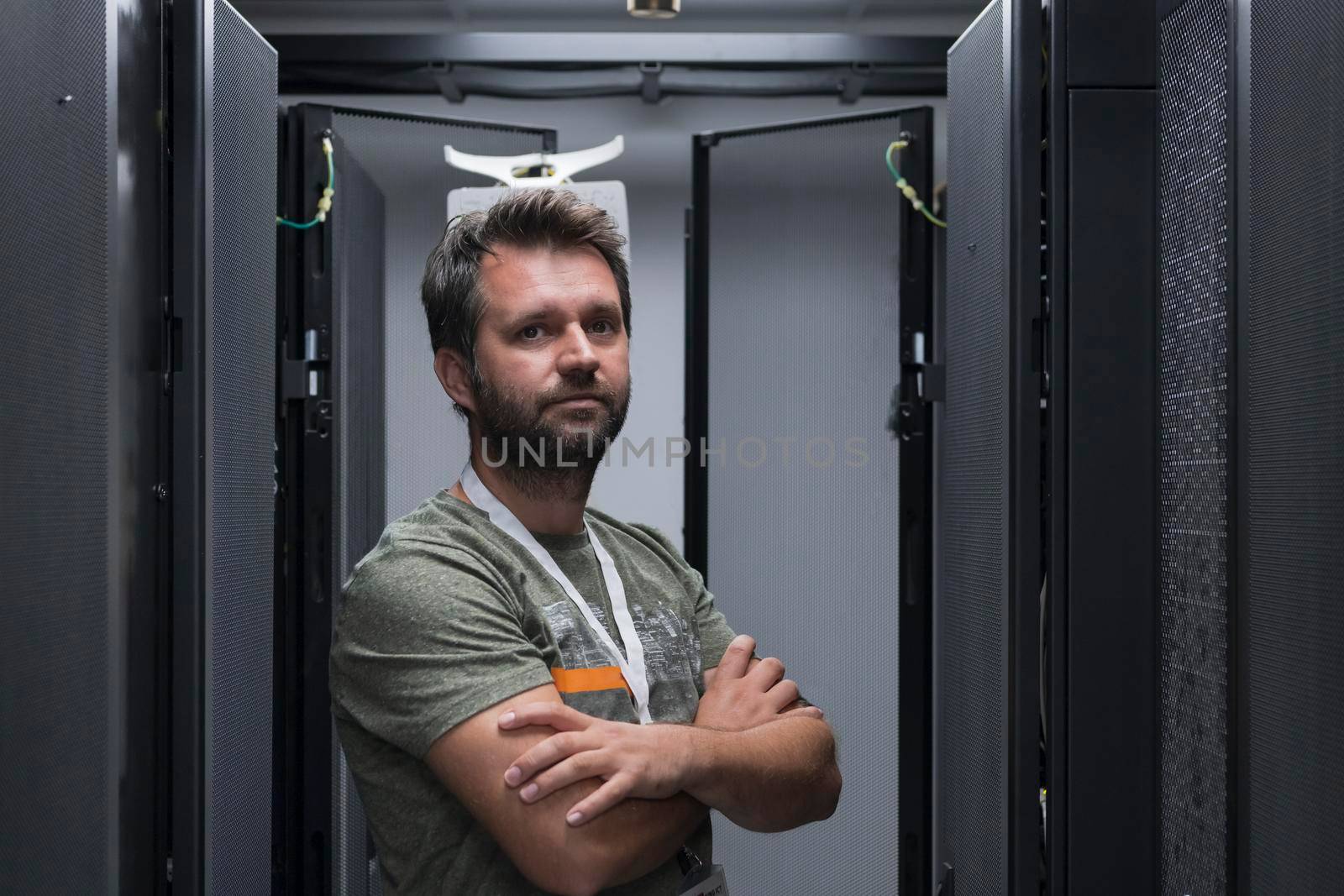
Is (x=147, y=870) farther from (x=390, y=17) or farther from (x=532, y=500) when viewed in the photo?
(x=390, y=17)

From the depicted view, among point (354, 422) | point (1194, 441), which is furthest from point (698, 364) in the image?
point (1194, 441)

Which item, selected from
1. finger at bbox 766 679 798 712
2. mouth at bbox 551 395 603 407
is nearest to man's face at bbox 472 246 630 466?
Answer: mouth at bbox 551 395 603 407

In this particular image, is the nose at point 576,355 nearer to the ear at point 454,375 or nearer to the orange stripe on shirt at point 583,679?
the ear at point 454,375

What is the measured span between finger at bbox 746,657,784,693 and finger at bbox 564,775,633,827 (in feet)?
0.98

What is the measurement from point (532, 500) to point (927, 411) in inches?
51.1

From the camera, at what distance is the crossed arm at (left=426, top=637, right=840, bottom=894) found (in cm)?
117

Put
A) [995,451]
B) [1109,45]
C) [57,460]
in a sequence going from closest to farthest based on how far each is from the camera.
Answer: [57,460] → [1109,45] → [995,451]

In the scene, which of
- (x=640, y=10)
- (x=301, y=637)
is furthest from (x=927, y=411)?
(x=301, y=637)

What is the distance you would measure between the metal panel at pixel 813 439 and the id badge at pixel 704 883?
1.19 m

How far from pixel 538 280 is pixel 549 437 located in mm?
206

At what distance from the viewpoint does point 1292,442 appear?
3.30ft

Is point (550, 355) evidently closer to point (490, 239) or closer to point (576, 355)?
point (576, 355)

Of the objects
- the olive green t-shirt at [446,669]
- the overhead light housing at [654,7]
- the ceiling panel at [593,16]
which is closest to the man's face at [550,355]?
the olive green t-shirt at [446,669]

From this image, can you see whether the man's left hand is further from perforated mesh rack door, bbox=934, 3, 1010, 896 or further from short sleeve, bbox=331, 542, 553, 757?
perforated mesh rack door, bbox=934, 3, 1010, 896
